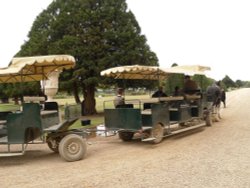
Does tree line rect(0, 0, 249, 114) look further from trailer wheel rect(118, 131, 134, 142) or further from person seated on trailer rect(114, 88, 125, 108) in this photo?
trailer wheel rect(118, 131, 134, 142)

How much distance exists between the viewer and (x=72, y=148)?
31.0 ft

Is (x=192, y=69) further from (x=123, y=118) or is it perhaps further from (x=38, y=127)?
(x=38, y=127)

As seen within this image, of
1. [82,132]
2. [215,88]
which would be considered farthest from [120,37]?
[82,132]

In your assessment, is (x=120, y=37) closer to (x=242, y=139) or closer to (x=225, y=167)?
(x=242, y=139)

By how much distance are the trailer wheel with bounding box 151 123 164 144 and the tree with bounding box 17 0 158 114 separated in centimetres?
1177

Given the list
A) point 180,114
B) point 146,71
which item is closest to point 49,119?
point 146,71

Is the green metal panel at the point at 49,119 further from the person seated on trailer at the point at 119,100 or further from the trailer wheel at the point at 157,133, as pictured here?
the trailer wheel at the point at 157,133

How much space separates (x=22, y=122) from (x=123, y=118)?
3.54 metres

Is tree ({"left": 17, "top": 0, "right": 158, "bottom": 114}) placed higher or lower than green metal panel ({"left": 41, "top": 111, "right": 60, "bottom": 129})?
higher

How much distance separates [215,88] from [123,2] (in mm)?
11747

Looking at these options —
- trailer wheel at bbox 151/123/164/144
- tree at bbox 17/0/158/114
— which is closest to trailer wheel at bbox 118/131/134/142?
trailer wheel at bbox 151/123/164/144

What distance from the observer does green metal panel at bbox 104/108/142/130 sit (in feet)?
36.3

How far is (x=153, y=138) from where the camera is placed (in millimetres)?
11359

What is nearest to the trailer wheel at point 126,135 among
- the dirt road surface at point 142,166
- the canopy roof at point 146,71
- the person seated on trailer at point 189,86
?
the dirt road surface at point 142,166
